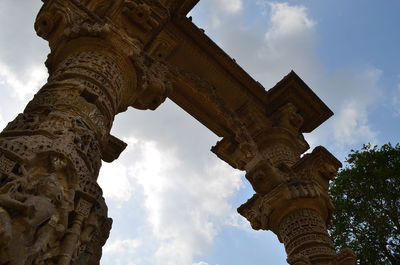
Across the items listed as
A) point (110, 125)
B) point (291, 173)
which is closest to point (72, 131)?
point (110, 125)

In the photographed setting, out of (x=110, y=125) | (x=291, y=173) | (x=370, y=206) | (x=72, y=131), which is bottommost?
(x=72, y=131)

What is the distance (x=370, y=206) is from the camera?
10930 millimetres

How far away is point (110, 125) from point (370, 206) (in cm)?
914

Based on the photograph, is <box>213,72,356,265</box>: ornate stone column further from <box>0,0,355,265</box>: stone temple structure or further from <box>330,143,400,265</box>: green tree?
<box>330,143,400,265</box>: green tree

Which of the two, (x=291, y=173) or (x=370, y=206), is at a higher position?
(x=370, y=206)

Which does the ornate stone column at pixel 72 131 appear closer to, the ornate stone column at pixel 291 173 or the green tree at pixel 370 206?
the ornate stone column at pixel 291 173

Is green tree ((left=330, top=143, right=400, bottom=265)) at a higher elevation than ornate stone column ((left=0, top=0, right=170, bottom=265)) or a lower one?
higher

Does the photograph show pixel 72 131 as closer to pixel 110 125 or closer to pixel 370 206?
pixel 110 125

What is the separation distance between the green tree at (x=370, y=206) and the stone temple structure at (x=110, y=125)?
3.72 m

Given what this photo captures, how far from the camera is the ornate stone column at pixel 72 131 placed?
2205 mm

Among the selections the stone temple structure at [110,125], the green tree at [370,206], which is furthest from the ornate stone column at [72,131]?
the green tree at [370,206]

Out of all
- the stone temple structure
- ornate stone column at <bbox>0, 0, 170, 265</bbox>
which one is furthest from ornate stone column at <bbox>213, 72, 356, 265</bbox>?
ornate stone column at <bbox>0, 0, 170, 265</bbox>

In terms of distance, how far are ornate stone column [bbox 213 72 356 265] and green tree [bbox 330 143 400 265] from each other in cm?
365

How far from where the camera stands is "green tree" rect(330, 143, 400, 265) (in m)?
10.1
